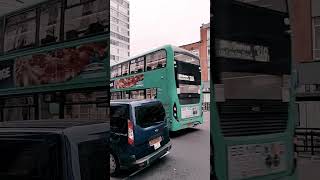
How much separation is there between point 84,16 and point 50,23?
166mm

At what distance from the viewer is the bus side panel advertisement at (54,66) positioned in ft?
4.68

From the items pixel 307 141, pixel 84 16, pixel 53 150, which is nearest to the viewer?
pixel 53 150

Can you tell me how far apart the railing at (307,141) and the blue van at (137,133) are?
748mm

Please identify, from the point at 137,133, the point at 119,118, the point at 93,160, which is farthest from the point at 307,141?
the point at 93,160

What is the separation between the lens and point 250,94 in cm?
155

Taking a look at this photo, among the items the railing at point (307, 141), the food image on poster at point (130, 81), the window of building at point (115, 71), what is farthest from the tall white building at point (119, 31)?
the railing at point (307, 141)

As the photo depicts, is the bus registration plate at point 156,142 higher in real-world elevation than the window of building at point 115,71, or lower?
lower

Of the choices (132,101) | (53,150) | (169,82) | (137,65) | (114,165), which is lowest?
(114,165)

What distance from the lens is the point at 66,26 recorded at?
1.45m

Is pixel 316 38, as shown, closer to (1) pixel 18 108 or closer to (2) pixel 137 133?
(2) pixel 137 133

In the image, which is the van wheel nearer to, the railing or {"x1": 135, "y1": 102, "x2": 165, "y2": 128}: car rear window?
{"x1": 135, "y1": 102, "x2": 165, "y2": 128}: car rear window

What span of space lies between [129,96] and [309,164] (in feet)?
3.81

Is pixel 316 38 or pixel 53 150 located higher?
pixel 316 38

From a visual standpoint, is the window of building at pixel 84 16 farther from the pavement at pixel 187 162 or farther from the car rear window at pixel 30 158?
the pavement at pixel 187 162
